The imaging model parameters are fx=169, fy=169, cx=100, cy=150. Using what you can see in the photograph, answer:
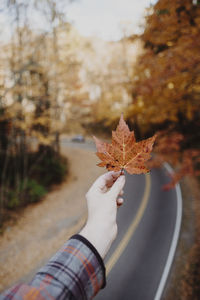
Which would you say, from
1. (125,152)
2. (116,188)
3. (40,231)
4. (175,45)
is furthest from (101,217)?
(40,231)

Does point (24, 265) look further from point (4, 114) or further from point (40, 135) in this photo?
point (4, 114)

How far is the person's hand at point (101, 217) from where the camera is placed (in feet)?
3.47

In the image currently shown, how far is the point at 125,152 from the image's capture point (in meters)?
1.39

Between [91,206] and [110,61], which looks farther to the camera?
[110,61]

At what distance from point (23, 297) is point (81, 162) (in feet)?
50.9

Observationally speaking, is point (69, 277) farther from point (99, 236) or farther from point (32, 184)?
point (32, 184)

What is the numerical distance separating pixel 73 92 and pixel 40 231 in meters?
9.06

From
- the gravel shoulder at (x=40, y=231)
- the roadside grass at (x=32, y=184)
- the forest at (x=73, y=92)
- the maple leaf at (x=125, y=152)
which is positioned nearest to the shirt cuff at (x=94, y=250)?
the maple leaf at (x=125, y=152)

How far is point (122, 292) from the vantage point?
4.79 metres

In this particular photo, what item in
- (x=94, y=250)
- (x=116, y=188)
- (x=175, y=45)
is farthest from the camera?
(x=175, y=45)

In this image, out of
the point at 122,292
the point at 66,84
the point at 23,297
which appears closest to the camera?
the point at 23,297

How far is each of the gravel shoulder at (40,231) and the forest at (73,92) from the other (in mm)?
911

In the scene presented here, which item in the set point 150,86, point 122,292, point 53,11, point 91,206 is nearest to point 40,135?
point 53,11

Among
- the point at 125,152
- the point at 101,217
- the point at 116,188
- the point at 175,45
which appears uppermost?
the point at 175,45
